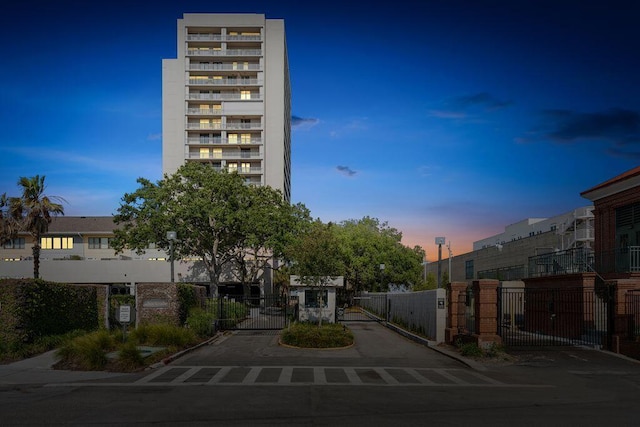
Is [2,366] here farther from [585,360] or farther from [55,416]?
[585,360]

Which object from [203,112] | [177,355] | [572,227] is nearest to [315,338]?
[177,355]

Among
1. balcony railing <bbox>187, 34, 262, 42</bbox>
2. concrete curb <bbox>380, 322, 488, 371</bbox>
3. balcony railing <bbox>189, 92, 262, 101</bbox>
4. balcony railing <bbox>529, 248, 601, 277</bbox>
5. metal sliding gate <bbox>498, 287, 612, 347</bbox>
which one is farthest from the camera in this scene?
balcony railing <bbox>187, 34, 262, 42</bbox>

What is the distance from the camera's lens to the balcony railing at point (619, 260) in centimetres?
2534

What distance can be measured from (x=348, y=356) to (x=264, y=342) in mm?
5914

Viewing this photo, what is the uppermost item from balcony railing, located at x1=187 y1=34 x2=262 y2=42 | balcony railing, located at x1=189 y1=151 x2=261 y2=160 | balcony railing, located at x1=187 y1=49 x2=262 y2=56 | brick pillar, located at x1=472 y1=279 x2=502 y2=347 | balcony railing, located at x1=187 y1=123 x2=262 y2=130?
balcony railing, located at x1=187 y1=34 x2=262 y2=42

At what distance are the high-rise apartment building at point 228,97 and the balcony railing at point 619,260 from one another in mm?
59672

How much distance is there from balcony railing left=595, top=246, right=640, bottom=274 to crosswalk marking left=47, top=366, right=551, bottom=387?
11859 mm

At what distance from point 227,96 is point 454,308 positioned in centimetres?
6922

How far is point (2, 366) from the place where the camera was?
55.3 feet

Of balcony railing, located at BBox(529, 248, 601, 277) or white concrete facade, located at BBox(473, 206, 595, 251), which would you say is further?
white concrete facade, located at BBox(473, 206, 595, 251)

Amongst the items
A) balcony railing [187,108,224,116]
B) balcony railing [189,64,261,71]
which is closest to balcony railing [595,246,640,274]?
balcony railing [187,108,224,116]

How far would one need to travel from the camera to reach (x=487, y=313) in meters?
21.4

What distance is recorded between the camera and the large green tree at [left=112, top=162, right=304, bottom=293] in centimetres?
4947

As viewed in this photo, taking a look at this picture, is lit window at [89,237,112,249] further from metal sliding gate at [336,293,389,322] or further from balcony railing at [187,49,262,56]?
metal sliding gate at [336,293,389,322]
